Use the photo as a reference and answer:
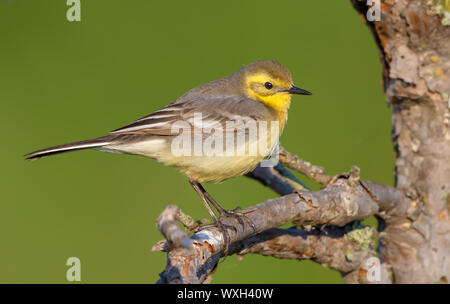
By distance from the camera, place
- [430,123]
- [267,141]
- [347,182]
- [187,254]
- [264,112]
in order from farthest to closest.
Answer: [264,112], [267,141], [430,123], [347,182], [187,254]

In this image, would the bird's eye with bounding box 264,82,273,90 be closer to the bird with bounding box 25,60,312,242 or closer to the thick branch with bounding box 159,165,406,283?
the bird with bounding box 25,60,312,242

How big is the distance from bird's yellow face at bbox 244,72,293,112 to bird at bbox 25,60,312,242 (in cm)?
20

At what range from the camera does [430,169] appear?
385 centimetres

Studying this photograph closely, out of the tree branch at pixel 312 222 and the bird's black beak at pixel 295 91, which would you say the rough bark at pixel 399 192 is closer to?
the tree branch at pixel 312 222

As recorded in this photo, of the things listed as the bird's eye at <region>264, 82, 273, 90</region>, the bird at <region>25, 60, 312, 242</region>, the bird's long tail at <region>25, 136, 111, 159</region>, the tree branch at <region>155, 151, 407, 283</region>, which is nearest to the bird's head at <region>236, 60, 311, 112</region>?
the bird's eye at <region>264, 82, 273, 90</region>

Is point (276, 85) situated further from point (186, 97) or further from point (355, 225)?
point (355, 225)

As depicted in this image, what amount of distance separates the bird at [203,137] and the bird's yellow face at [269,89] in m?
0.20

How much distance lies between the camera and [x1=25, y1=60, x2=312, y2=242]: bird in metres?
3.96

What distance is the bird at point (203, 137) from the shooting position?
3.96m

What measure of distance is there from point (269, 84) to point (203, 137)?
101 centimetres

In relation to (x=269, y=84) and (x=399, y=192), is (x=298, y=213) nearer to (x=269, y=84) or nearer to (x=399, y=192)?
(x=399, y=192)

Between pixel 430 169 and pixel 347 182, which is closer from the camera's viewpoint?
pixel 347 182

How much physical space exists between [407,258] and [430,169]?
70cm

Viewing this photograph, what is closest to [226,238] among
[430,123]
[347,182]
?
[347,182]
